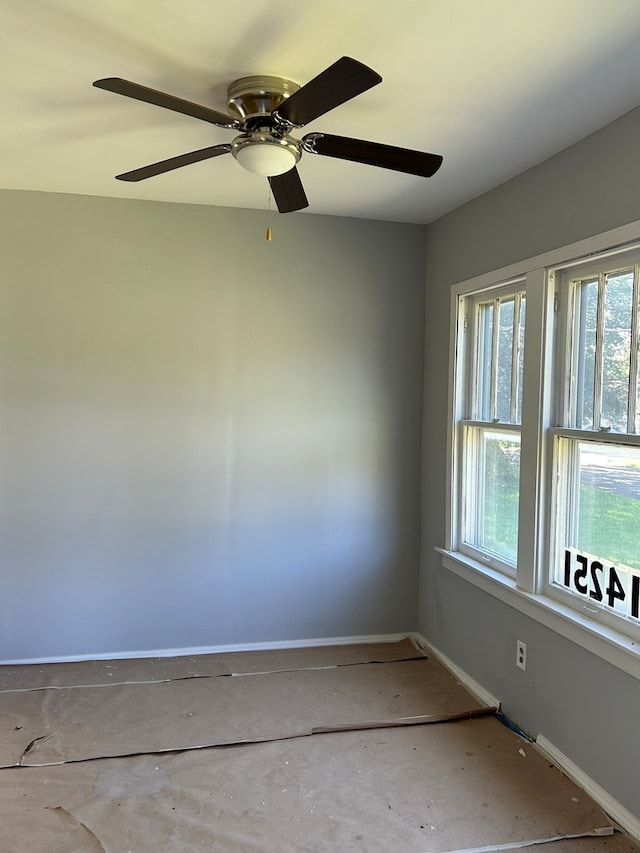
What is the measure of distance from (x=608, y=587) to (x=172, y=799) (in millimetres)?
1783

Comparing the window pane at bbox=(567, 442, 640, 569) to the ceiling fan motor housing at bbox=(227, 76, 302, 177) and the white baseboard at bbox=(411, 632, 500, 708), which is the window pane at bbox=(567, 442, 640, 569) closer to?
the white baseboard at bbox=(411, 632, 500, 708)

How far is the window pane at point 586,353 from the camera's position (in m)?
2.38

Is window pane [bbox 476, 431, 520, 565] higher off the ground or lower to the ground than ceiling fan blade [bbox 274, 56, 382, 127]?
lower

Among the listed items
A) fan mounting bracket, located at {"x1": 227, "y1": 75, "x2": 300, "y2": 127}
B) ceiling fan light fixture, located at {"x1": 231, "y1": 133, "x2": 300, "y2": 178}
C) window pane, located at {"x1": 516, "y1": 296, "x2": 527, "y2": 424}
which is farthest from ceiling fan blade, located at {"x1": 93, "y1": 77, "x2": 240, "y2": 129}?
window pane, located at {"x1": 516, "y1": 296, "x2": 527, "y2": 424}

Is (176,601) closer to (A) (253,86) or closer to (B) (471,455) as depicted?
(B) (471,455)

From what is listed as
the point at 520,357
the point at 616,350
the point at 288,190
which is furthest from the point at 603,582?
the point at 288,190

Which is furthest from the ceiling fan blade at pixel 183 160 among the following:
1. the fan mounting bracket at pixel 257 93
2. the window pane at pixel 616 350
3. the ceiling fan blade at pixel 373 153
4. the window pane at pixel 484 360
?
the window pane at pixel 484 360

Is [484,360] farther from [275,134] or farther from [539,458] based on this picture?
[275,134]

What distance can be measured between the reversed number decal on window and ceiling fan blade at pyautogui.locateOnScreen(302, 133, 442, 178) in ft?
5.19

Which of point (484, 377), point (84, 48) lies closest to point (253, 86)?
point (84, 48)

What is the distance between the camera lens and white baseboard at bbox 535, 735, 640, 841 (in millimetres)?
2021

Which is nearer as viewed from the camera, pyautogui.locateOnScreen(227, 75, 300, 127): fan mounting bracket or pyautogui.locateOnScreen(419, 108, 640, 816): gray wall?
pyautogui.locateOnScreen(227, 75, 300, 127): fan mounting bracket

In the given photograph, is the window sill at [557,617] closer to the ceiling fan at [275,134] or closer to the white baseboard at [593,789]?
the white baseboard at [593,789]

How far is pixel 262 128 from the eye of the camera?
186 cm
